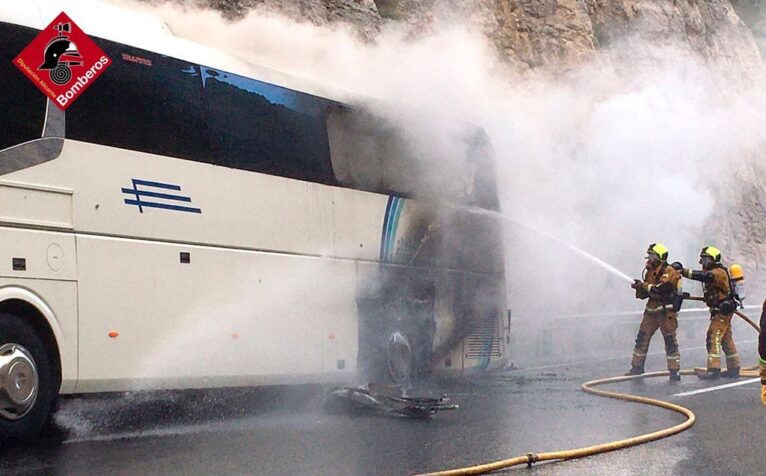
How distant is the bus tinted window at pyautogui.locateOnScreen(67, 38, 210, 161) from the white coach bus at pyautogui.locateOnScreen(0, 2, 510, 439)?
2cm

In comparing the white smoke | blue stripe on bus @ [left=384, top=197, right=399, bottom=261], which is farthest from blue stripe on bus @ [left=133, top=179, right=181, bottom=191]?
blue stripe on bus @ [left=384, top=197, right=399, bottom=261]

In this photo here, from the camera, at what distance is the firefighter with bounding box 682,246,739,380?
47.2ft

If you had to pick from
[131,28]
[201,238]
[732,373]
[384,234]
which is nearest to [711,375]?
[732,373]

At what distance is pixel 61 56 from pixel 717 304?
33.7 ft

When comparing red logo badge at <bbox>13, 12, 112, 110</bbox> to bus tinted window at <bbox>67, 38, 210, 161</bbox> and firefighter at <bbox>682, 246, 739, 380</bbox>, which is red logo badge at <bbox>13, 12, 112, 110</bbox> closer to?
bus tinted window at <bbox>67, 38, 210, 161</bbox>

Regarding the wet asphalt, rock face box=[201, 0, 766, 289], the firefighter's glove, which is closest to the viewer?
the wet asphalt

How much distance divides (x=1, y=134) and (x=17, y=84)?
41 cm

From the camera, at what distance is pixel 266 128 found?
32.3 ft

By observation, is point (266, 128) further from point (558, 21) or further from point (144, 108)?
point (558, 21)

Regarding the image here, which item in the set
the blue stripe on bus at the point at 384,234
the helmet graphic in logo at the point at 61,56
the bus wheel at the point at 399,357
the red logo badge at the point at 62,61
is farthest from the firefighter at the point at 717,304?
the helmet graphic in logo at the point at 61,56

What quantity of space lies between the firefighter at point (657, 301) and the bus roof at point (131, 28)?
6.50 metres

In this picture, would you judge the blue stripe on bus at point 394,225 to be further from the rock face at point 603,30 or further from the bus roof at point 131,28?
the rock face at point 603,30

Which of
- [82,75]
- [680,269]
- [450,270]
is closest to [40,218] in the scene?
[82,75]

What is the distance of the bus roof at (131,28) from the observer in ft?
24.7
